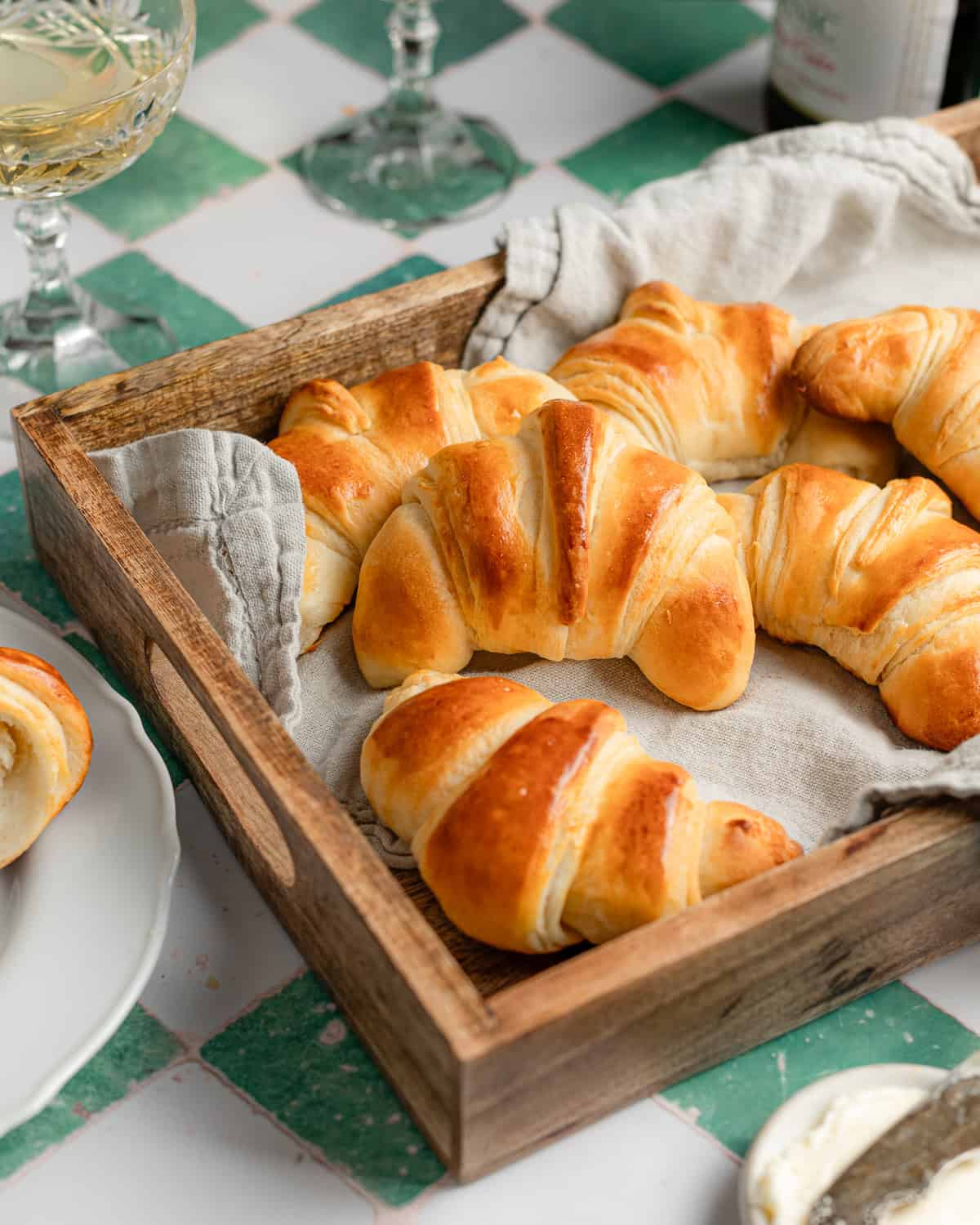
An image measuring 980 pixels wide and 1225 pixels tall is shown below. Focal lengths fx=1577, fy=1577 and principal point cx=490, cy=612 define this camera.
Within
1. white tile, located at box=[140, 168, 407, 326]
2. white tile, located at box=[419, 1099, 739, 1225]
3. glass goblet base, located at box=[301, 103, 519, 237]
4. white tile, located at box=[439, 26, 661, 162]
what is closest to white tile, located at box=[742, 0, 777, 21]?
white tile, located at box=[439, 26, 661, 162]

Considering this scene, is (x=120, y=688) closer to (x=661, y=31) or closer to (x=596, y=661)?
(x=596, y=661)

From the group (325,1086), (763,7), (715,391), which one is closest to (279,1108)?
(325,1086)

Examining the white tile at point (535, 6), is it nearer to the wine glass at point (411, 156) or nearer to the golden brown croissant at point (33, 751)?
the wine glass at point (411, 156)

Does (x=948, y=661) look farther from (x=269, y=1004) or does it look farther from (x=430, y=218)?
(x=430, y=218)

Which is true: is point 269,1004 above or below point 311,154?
below

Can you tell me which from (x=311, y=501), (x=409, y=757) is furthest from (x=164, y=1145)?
(x=311, y=501)

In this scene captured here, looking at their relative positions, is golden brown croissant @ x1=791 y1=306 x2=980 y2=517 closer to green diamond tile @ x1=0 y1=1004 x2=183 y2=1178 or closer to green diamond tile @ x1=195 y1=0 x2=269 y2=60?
green diamond tile @ x1=0 y1=1004 x2=183 y2=1178
